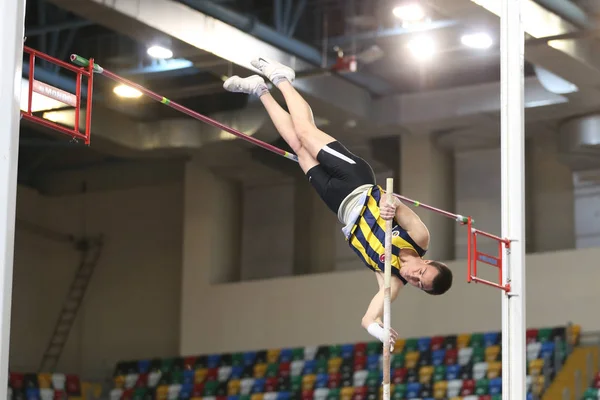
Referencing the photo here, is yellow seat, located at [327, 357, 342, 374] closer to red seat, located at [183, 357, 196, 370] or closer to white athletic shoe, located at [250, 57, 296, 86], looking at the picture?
red seat, located at [183, 357, 196, 370]

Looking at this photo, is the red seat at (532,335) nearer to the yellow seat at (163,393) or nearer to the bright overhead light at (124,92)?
the yellow seat at (163,393)

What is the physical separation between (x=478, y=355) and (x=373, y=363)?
4.80 ft

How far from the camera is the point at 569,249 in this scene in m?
14.7

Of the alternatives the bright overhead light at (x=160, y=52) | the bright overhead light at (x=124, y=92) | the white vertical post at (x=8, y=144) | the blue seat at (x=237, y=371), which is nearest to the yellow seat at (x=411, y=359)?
the blue seat at (x=237, y=371)

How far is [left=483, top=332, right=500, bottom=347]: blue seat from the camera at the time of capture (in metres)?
14.5

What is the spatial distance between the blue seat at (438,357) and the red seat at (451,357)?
0.04 meters

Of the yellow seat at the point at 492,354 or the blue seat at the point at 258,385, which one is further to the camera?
the blue seat at the point at 258,385

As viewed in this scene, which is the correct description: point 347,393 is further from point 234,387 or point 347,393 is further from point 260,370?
point 234,387

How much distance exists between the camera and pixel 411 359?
1496cm

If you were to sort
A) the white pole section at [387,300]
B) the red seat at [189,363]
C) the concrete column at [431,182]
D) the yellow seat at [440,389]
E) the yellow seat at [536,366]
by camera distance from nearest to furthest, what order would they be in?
the white pole section at [387,300] < the yellow seat at [536,366] < the yellow seat at [440,389] < the concrete column at [431,182] < the red seat at [189,363]

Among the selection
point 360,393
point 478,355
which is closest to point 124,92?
point 360,393

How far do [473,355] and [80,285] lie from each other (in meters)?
6.93

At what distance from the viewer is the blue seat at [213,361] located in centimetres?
1648

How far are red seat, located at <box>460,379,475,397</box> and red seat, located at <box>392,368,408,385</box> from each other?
93cm
